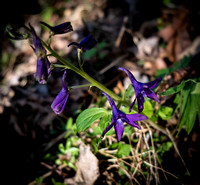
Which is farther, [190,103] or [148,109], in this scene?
[148,109]

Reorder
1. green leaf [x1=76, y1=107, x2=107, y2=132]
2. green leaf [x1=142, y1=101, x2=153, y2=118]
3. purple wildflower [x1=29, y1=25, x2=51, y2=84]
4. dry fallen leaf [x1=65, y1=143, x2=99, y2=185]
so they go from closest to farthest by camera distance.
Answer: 1. purple wildflower [x1=29, y1=25, x2=51, y2=84]
2. green leaf [x1=76, y1=107, x2=107, y2=132]
3. green leaf [x1=142, y1=101, x2=153, y2=118]
4. dry fallen leaf [x1=65, y1=143, x2=99, y2=185]

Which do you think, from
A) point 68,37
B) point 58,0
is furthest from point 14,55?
point 58,0

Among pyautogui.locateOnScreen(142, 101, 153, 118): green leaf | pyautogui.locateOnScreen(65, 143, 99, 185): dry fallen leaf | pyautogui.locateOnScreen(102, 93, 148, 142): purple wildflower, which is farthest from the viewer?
pyautogui.locateOnScreen(65, 143, 99, 185): dry fallen leaf

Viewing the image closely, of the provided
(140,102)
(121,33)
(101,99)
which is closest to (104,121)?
(140,102)

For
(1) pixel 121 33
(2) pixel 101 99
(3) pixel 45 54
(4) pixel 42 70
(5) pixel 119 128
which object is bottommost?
(2) pixel 101 99

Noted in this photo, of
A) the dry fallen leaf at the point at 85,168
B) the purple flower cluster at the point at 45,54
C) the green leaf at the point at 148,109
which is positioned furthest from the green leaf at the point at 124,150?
the purple flower cluster at the point at 45,54

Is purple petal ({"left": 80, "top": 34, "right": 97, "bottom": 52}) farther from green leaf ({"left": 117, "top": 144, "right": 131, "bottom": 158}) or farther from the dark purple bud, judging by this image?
green leaf ({"left": 117, "top": 144, "right": 131, "bottom": 158})

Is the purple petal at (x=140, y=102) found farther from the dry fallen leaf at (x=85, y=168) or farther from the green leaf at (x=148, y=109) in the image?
the dry fallen leaf at (x=85, y=168)

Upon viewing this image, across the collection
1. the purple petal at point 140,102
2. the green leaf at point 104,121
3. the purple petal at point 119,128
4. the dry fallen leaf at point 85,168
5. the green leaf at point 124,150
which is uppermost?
the purple petal at point 140,102

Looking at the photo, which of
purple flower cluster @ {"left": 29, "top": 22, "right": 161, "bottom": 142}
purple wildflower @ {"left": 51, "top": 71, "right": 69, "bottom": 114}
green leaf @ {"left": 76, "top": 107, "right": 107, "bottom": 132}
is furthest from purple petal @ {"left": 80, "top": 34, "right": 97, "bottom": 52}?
green leaf @ {"left": 76, "top": 107, "right": 107, "bottom": 132}

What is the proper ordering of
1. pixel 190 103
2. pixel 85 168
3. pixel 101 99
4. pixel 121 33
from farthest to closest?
pixel 121 33, pixel 101 99, pixel 85 168, pixel 190 103

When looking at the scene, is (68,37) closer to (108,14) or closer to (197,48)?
(108,14)

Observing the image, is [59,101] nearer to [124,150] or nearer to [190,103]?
[124,150]
